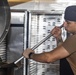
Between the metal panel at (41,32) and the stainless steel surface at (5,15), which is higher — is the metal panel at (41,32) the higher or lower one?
the lower one

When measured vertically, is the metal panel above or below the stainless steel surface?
below

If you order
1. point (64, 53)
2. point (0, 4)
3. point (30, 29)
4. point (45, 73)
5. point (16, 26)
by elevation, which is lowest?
point (45, 73)

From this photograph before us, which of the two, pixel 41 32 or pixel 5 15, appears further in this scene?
pixel 41 32

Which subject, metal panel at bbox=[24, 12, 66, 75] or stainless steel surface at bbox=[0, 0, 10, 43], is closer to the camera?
stainless steel surface at bbox=[0, 0, 10, 43]

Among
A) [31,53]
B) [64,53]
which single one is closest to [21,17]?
[31,53]

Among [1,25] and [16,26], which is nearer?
[1,25]

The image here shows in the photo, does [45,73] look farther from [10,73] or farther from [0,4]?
[0,4]

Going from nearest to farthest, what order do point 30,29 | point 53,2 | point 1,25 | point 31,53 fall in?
point 31,53
point 1,25
point 30,29
point 53,2

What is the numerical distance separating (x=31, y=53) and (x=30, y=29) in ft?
1.67

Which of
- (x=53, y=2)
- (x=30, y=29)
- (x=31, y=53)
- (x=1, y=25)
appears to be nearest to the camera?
(x=31, y=53)

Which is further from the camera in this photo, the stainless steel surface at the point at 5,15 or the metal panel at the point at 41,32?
the metal panel at the point at 41,32

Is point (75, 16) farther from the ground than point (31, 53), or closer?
farther from the ground

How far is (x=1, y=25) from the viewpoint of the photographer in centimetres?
187

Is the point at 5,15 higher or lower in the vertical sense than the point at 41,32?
higher
